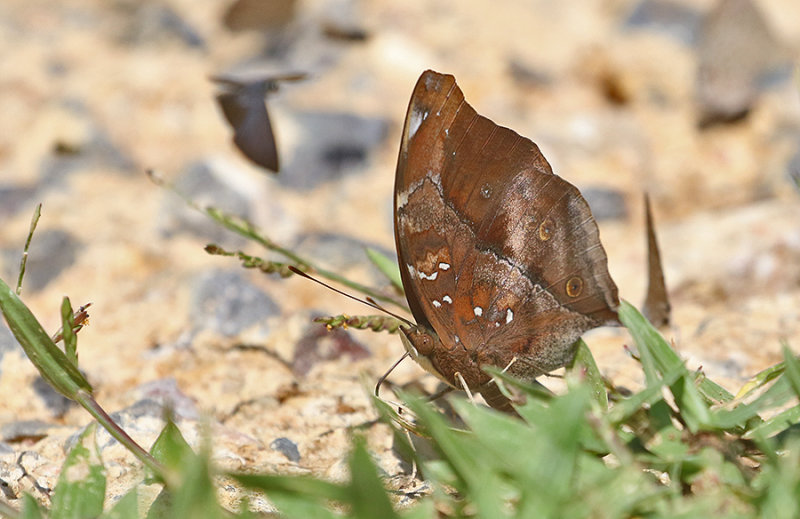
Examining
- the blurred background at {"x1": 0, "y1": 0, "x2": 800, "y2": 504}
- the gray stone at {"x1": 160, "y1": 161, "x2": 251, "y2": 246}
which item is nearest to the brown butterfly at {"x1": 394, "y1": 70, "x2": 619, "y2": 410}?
the blurred background at {"x1": 0, "y1": 0, "x2": 800, "y2": 504}

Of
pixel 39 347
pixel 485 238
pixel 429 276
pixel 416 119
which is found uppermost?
pixel 416 119

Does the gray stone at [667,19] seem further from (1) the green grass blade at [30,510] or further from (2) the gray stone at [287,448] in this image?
(1) the green grass blade at [30,510]

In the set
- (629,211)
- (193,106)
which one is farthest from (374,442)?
(193,106)

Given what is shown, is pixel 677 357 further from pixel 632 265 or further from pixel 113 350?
pixel 113 350

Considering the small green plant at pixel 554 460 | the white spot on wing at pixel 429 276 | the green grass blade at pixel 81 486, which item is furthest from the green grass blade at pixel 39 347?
the white spot on wing at pixel 429 276

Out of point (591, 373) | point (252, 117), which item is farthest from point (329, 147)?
point (591, 373)

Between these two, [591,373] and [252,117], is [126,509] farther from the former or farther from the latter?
[252,117]
